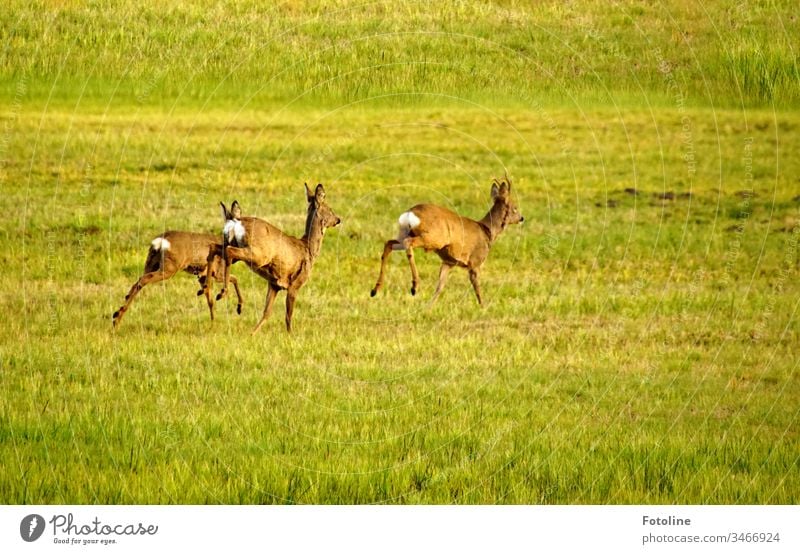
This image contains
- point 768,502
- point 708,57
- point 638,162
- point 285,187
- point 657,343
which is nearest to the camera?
point 768,502

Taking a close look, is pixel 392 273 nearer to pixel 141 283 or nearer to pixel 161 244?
pixel 161 244

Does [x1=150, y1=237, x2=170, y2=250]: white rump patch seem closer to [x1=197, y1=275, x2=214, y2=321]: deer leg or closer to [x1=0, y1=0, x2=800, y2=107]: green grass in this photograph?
[x1=197, y1=275, x2=214, y2=321]: deer leg

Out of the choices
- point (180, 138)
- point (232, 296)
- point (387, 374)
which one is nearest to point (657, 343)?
point (387, 374)

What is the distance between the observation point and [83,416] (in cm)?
1486

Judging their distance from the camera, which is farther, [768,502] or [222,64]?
[222,64]

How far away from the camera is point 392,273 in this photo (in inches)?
833

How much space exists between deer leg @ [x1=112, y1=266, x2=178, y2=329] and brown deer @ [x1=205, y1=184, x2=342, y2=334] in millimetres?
673

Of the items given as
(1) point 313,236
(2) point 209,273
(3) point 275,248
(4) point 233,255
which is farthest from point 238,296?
(4) point 233,255

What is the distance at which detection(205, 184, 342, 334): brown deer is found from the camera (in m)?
16.1

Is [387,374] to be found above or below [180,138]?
below

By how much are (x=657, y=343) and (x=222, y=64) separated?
6949 mm
